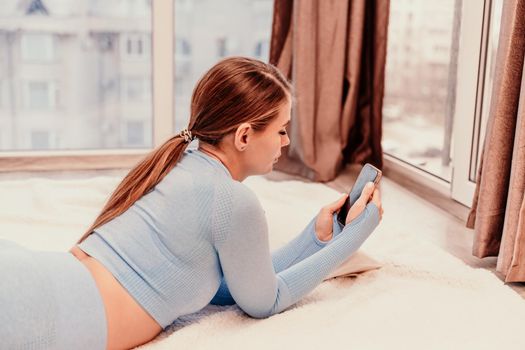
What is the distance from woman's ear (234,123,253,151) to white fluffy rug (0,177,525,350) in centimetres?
36

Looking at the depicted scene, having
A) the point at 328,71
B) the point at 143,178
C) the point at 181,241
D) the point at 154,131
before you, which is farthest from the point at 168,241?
the point at 154,131

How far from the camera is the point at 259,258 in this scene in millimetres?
1366

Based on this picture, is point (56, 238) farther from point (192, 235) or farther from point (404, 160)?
point (404, 160)

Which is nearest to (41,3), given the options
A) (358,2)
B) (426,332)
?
(358,2)

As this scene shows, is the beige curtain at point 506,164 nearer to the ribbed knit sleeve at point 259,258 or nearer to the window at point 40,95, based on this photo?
the ribbed knit sleeve at point 259,258

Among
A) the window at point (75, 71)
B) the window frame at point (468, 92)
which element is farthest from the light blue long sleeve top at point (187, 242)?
the window at point (75, 71)

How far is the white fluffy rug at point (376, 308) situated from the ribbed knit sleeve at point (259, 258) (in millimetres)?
45

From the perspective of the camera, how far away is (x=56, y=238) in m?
2.04

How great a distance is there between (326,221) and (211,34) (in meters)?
2.30

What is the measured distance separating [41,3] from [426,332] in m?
2.77

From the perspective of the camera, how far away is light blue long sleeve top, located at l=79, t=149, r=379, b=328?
134 cm

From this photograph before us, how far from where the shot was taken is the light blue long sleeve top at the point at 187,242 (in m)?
1.34

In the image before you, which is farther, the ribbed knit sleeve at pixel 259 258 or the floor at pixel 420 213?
the floor at pixel 420 213

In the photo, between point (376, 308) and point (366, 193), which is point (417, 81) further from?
point (376, 308)
